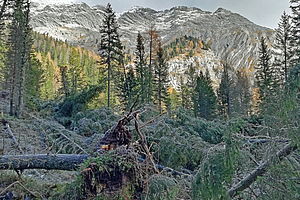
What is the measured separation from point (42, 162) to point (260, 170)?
250 cm

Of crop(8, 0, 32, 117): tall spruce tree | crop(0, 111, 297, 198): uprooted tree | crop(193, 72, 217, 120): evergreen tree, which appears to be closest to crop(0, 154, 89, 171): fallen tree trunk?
crop(0, 111, 297, 198): uprooted tree

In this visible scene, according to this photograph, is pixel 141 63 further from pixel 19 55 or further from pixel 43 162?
pixel 43 162

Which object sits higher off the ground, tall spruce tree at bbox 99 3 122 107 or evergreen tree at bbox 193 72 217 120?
tall spruce tree at bbox 99 3 122 107

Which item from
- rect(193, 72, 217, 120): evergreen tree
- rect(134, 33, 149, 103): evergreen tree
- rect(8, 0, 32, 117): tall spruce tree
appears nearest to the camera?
rect(8, 0, 32, 117): tall spruce tree

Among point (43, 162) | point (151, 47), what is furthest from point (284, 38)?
point (43, 162)

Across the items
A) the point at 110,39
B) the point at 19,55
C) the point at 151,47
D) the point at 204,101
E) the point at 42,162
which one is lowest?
the point at 42,162

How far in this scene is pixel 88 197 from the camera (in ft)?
9.32

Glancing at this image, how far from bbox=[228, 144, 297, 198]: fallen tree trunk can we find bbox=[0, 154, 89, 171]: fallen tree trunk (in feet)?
5.91

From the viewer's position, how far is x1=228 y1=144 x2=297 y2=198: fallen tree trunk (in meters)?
2.70

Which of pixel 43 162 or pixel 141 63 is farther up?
pixel 141 63

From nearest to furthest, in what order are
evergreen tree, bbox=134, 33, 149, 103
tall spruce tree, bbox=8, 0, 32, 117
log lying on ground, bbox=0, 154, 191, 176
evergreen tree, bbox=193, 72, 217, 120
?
1. log lying on ground, bbox=0, 154, 191, 176
2. tall spruce tree, bbox=8, 0, 32, 117
3. evergreen tree, bbox=134, 33, 149, 103
4. evergreen tree, bbox=193, 72, 217, 120

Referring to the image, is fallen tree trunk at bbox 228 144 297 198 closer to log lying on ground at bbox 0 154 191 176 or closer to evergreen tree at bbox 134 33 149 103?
log lying on ground at bbox 0 154 191 176

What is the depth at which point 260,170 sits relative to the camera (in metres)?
2.80

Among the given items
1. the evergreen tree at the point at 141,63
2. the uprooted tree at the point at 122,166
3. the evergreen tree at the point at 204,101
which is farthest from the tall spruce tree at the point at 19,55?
the uprooted tree at the point at 122,166
